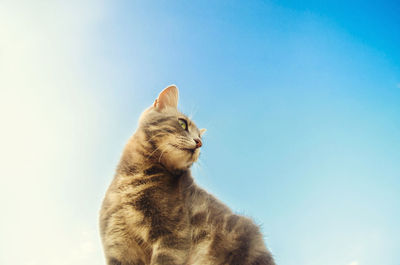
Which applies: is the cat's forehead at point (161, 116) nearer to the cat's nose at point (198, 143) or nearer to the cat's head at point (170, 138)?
the cat's head at point (170, 138)

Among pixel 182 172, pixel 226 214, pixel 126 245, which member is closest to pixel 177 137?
pixel 182 172

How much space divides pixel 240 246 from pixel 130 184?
1184 millimetres

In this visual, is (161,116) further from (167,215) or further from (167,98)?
(167,215)

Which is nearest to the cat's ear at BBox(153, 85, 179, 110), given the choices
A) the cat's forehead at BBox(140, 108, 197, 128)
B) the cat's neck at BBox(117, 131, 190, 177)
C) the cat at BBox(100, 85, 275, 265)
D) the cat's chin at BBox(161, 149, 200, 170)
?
the cat's forehead at BBox(140, 108, 197, 128)

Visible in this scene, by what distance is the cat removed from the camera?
2.39 meters

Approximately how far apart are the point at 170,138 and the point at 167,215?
800 millimetres

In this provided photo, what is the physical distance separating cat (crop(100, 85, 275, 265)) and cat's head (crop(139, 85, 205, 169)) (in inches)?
0.4

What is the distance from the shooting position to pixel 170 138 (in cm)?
288

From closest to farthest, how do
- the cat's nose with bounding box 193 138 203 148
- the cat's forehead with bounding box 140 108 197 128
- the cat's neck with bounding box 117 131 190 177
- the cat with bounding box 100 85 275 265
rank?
the cat with bounding box 100 85 275 265 < the cat's neck with bounding box 117 131 190 177 < the cat's nose with bounding box 193 138 203 148 < the cat's forehead with bounding box 140 108 197 128

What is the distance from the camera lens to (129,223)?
2.47 meters

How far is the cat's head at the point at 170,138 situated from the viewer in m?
2.83

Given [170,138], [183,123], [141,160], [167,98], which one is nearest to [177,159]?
[170,138]

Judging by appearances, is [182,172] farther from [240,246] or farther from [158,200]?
[240,246]

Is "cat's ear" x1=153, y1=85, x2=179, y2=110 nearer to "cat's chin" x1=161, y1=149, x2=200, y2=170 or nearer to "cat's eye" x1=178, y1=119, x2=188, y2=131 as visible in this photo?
"cat's eye" x1=178, y1=119, x2=188, y2=131
